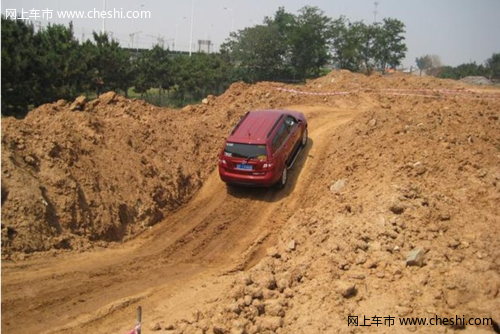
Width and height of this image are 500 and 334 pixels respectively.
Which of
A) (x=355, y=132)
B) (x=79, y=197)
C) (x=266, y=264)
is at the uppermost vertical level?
(x=355, y=132)

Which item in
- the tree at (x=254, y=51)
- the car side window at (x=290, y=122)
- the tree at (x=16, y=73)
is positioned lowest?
the car side window at (x=290, y=122)

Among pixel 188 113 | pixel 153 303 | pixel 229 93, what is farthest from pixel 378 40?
pixel 153 303

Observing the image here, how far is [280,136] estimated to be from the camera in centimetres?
1158

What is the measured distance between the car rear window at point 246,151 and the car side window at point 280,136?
1.37 ft

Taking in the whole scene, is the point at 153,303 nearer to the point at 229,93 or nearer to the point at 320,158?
the point at 320,158

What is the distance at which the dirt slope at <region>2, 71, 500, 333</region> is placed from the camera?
6289 millimetres

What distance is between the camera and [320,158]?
523 inches

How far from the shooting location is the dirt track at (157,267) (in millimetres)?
6695

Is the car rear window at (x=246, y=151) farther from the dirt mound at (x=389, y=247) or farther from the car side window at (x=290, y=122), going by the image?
the dirt mound at (x=389, y=247)

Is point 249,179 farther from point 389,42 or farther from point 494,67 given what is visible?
point 494,67

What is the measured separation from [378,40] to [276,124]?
3702cm

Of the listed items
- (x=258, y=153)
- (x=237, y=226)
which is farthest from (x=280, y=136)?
(x=237, y=226)

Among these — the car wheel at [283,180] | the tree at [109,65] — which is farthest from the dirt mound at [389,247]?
the tree at [109,65]

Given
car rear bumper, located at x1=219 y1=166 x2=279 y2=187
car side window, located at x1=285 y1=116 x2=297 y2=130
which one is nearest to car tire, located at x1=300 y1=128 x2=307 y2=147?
car side window, located at x1=285 y1=116 x2=297 y2=130
